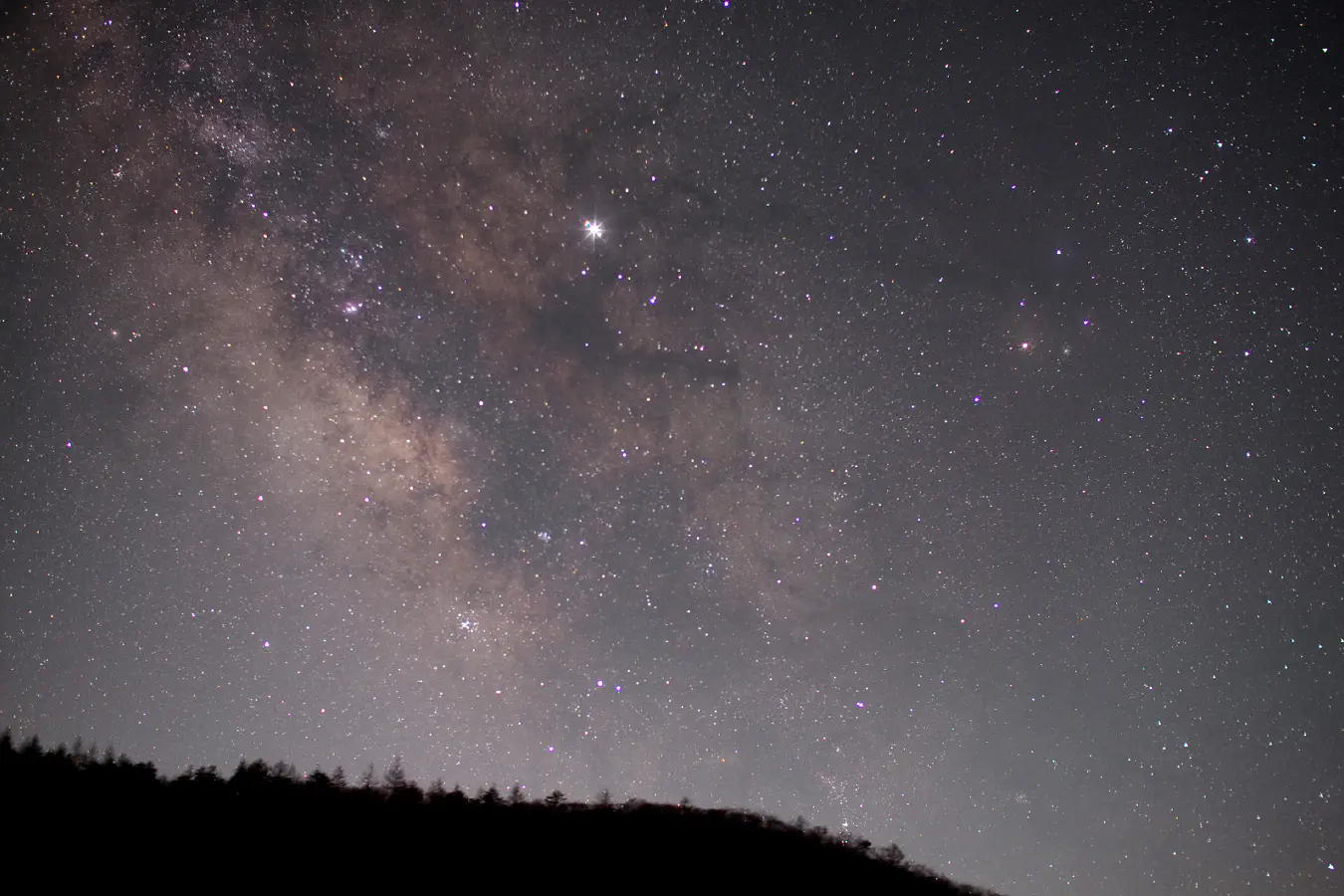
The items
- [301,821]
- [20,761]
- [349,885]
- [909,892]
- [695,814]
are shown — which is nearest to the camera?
[349,885]

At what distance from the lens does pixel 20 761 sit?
11930mm

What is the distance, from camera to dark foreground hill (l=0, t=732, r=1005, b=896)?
8047 mm

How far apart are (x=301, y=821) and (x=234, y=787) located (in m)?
2.27

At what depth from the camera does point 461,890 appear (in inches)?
328

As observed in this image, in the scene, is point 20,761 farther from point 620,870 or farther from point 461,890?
point 620,870

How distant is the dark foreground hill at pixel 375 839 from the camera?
317 inches

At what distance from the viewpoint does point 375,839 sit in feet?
31.0

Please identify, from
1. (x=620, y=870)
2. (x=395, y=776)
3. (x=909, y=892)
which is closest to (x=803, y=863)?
(x=909, y=892)

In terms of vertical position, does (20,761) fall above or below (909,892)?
above

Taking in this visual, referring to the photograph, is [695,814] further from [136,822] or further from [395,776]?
[136,822]

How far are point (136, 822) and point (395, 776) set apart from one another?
460cm

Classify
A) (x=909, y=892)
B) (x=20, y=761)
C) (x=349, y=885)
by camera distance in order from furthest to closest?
1. (x=20, y=761)
2. (x=909, y=892)
3. (x=349, y=885)

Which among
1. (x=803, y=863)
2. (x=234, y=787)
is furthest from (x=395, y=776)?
(x=803, y=863)

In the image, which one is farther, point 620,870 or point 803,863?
point 803,863
